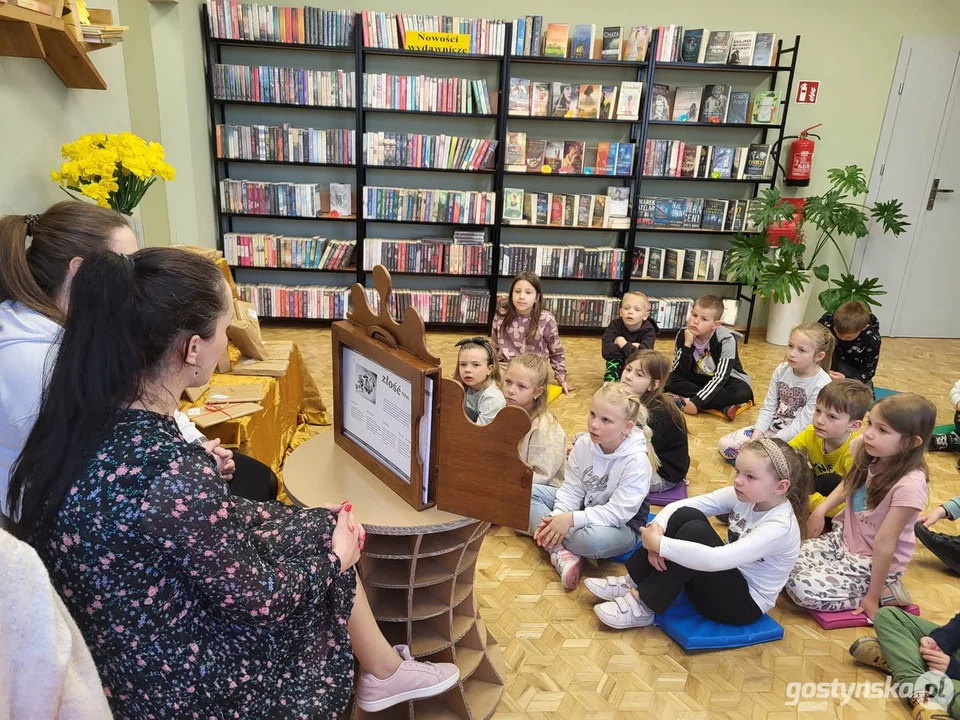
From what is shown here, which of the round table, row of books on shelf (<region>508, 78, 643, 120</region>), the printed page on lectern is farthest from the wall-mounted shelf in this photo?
row of books on shelf (<region>508, 78, 643, 120</region>)

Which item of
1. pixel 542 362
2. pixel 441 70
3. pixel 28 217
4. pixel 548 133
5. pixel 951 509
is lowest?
pixel 951 509

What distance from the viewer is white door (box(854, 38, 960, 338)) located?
17.3 feet

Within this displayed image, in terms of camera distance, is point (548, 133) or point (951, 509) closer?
point (951, 509)

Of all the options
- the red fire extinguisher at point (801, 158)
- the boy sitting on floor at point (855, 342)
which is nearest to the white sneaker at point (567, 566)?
the boy sitting on floor at point (855, 342)

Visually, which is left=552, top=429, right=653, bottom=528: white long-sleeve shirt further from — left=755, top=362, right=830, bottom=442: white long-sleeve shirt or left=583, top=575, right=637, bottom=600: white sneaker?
left=755, top=362, right=830, bottom=442: white long-sleeve shirt


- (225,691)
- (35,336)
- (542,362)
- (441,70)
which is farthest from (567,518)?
(441,70)

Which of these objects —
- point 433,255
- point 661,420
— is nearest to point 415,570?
point 661,420

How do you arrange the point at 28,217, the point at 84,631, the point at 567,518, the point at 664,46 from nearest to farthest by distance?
the point at 84,631 < the point at 28,217 < the point at 567,518 < the point at 664,46

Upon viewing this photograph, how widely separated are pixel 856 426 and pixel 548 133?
3.43 metres

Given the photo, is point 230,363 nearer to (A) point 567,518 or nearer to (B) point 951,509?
(A) point 567,518

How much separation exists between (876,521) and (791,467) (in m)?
0.50

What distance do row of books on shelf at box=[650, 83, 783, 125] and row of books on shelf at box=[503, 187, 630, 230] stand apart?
67 cm

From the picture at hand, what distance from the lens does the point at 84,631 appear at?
1.04 metres

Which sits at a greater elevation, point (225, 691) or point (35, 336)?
point (35, 336)
